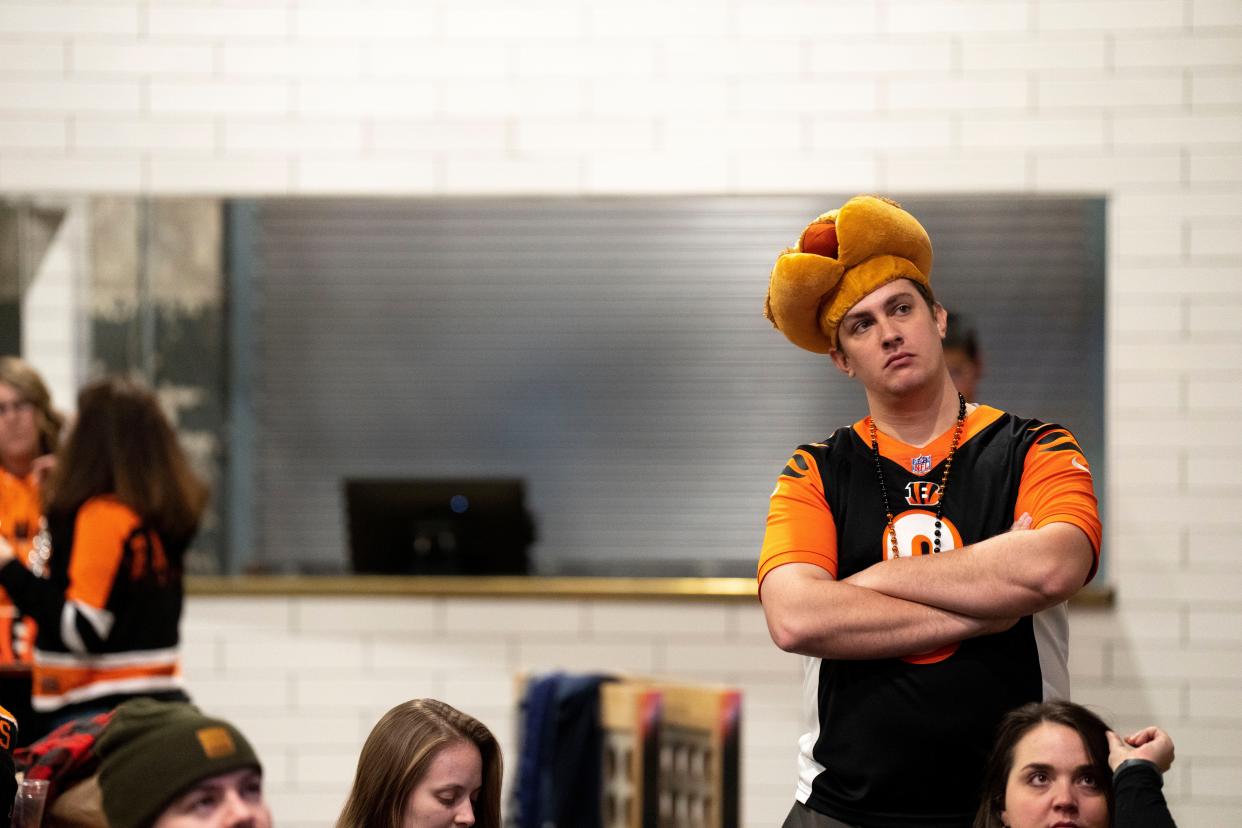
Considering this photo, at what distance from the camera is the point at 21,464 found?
3580 millimetres

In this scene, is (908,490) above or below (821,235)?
below

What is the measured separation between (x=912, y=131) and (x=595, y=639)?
1.89 m

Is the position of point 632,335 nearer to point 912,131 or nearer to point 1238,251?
point 912,131

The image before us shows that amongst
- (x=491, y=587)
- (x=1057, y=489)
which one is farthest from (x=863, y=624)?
(x=491, y=587)

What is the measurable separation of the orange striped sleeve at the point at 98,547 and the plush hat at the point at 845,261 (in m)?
1.63

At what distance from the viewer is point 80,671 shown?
307cm

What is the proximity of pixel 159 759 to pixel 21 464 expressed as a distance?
2.05 m

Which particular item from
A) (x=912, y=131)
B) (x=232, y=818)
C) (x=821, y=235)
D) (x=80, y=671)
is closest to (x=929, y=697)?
(x=821, y=235)

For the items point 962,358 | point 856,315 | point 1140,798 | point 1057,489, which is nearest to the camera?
point 1140,798

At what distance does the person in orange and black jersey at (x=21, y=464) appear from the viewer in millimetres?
3451

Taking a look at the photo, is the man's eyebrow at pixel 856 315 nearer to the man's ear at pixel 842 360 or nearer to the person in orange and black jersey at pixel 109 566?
the man's ear at pixel 842 360

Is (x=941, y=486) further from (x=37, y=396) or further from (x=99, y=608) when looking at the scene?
(x=37, y=396)

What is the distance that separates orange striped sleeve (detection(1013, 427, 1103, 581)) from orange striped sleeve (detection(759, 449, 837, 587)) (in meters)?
0.28

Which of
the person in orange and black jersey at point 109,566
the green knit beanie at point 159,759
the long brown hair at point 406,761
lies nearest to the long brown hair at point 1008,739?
the long brown hair at point 406,761
